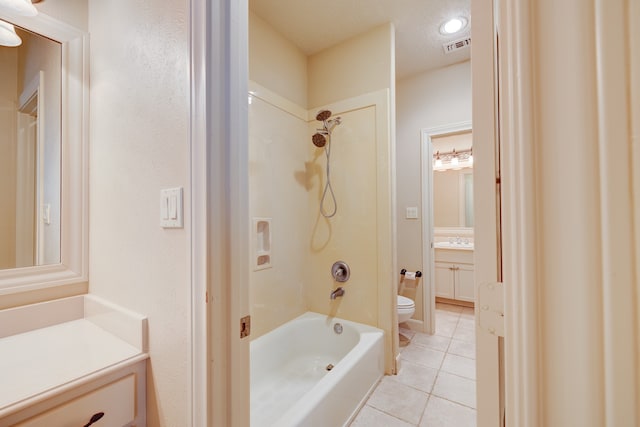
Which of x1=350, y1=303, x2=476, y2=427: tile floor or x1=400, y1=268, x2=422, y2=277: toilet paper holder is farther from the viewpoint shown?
x1=400, y1=268, x2=422, y2=277: toilet paper holder

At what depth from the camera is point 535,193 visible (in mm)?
292

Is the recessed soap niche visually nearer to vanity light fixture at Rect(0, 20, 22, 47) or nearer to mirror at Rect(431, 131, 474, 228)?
vanity light fixture at Rect(0, 20, 22, 47)

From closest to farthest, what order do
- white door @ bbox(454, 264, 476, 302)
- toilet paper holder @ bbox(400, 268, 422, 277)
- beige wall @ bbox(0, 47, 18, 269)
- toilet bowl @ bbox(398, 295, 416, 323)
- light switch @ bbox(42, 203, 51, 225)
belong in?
beige wall @ bbox(0, 47, 18, 269) → light switch @ bbox(42, 203, 51, 225) → toilet bowl @ bbox(398, 295, 416, 323) → toilet paper holder @ bbox(400, 268, 422, 277) → white door @ bbox(454, 264, 476, 302)

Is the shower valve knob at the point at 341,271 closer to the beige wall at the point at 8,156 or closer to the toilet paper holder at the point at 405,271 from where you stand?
the toilet paper holder at the point at 405,271

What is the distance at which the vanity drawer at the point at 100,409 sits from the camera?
668 mm

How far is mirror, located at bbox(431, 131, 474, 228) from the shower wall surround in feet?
6.87

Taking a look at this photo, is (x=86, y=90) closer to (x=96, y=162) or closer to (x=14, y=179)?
(x=96, y=162)

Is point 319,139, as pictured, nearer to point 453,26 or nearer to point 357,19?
point 357,19

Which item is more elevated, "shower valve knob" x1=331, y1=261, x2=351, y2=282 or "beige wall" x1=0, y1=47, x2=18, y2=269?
"beige wall" x1=0, y1=47, x2=18, y2=269

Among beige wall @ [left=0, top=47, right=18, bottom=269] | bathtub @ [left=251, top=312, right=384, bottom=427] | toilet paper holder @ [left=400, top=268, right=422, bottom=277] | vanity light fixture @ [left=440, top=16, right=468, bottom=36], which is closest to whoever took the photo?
beige wall @ [left=0, top=47, right=18, bottom=269]

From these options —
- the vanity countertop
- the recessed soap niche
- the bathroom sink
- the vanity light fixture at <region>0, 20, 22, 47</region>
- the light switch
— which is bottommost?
the vanity countertop

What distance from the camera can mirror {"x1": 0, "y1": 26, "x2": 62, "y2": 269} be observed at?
3.39ft

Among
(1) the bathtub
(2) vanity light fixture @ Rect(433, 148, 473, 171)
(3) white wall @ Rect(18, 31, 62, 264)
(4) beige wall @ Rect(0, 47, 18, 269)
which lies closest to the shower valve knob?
(1) the bathtub

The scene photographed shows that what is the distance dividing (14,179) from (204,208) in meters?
1.02
